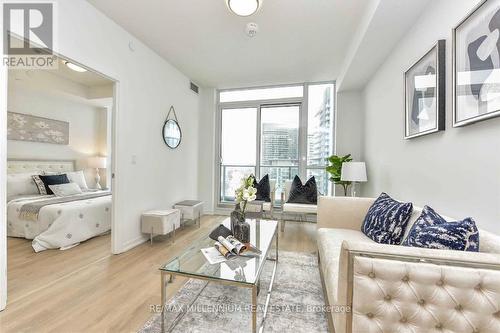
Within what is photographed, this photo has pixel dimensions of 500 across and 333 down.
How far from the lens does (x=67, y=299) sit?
5.77 feet

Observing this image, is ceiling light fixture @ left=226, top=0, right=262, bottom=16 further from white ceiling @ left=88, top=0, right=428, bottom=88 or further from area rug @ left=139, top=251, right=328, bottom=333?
area rug @ left=139, top=251, right=328, bottom=333

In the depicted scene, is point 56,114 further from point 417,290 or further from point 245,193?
point 417,290

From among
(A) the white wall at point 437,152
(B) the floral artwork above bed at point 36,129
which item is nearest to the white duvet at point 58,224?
(B) the floral artwork above bed at point 36,129

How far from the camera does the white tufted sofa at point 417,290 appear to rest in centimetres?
83

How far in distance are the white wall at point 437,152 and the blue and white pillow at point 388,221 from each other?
0.25 m

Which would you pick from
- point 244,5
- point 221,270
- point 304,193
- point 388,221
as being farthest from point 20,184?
point 388,221

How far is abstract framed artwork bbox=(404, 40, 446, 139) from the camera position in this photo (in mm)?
1607

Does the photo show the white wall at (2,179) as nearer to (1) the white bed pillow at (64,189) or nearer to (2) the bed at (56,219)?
(2) the bed at (56,219)

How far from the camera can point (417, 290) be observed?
87cm

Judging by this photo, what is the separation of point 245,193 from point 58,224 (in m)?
2.52

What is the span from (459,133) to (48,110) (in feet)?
19.7

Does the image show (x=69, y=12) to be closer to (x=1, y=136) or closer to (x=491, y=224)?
(x=1, y=136)

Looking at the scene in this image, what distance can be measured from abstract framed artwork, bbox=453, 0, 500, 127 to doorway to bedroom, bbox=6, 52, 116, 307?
10.1 ft

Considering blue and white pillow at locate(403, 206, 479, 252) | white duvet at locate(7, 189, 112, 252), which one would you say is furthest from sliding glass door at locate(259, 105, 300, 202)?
blue and white pillow at locate(403, 206, 479, 252)
